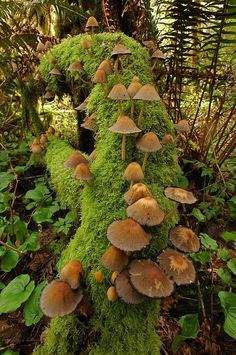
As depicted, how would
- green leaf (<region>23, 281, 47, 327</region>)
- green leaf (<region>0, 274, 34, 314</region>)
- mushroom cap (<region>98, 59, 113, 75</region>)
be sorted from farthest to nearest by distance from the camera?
1. mushroom cap (<region>98, 59, 113, 75</region>)
2. green leaf (<region>23, 281, 47, 327</region>)
3. green leaf (<region>0, 274, 34, 314</region>)

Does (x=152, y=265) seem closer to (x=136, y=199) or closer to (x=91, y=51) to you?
(x=136, y=199)

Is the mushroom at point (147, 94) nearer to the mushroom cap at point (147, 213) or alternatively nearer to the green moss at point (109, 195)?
the green moss at point (109, 195)

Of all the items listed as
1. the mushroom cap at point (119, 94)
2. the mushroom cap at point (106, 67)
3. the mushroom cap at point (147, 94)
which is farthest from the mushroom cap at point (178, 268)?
the mushroom cap at point (106, 67)

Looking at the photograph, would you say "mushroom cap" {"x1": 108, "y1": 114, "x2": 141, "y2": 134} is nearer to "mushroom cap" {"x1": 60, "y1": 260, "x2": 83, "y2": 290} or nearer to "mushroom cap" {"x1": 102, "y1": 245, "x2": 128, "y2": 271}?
"mushroom cap" {"x1": 102, "y1": 245, "x2": 128, "y2": 271}

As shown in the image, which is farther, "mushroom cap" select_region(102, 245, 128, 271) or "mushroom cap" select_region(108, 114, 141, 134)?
"mushroom cap" select_region(108, 114, 141, 134)

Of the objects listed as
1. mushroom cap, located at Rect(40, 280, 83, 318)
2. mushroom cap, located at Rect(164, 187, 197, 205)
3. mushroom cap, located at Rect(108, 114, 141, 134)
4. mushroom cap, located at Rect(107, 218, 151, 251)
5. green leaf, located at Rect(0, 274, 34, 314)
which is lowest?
green leaf, located at Rect(0, 274, 34, 314)

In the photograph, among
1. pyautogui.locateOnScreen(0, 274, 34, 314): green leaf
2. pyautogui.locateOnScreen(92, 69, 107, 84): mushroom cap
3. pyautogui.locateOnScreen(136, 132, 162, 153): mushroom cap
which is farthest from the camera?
pyautogui.locateOnScreen(92, 69, 107, 84): mushroom cap

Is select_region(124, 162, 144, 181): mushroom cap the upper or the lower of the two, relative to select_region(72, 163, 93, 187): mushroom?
upper

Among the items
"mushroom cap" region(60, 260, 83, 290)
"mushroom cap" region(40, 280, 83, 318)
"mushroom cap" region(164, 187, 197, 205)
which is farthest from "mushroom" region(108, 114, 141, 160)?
"mushroom cap" region(40, 280, 83, 318)
